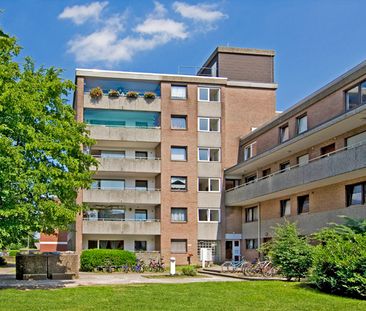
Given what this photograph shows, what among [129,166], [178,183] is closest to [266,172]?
[178,183]

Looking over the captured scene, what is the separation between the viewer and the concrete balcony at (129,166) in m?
46.0

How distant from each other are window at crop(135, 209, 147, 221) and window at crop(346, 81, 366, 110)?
902 inches

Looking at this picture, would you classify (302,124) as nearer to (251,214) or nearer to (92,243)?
(251,214)

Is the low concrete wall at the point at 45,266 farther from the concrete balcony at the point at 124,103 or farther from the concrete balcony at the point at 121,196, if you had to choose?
the concrete balcony at the point at 124,103

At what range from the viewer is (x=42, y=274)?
91.4 ft

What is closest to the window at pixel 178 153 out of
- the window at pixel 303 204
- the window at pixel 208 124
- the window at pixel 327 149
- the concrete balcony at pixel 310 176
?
the window at pixel 208 124

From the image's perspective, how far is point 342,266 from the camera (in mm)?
18172

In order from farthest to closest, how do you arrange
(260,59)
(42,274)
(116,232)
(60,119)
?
1. (260,59)
2. (116,232)
3. (42,274)
4. (60,119)

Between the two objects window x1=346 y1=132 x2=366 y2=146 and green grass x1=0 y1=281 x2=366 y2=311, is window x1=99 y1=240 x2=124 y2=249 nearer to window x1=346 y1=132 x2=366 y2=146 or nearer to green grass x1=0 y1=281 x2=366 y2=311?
window x1=346 y1=132 x2=366 y2=146

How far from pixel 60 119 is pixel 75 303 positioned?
29.2 ft

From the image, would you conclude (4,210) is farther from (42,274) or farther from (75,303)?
(42,274)

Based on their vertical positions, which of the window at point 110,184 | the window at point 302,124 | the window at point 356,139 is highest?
the window at point 302,124

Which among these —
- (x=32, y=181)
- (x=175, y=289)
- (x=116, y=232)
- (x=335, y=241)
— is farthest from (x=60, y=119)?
(x=116, y=232)

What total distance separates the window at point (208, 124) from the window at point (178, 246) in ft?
30.9
